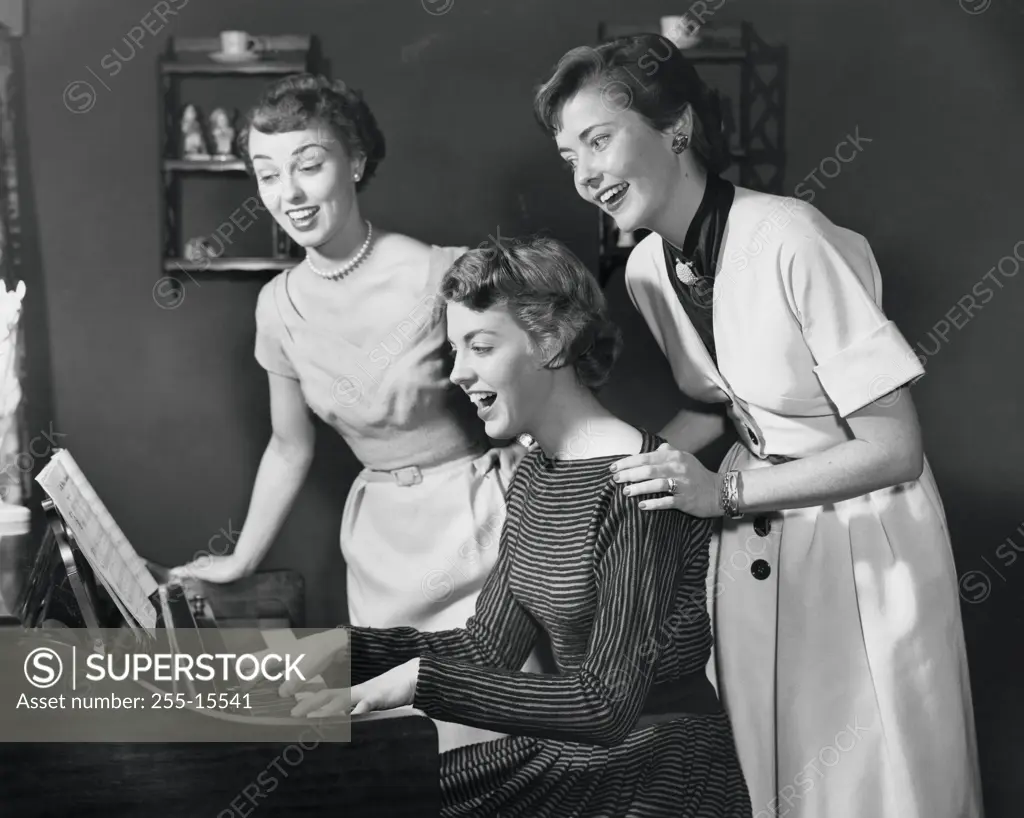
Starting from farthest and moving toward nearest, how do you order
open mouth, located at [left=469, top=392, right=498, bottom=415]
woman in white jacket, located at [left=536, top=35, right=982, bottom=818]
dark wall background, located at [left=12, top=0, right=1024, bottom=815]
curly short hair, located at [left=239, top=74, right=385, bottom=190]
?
dark wall background, located at [left=12, top=0, right=1024, bottom=815] < curly short hair, located at [left=239, top=74, right=385, bottom=190] < woman in white jacket, located at [left=536, top=35, right=982, bottom=818] < open mouth, located at [left=469, top=392, right=498, bottom=415]

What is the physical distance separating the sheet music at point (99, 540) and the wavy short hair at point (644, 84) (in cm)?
108

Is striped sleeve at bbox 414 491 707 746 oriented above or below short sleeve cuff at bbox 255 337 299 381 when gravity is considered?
below

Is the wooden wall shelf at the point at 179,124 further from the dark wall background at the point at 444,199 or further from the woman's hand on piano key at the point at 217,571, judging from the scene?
the woman's hand on piano key at the point at 217,571

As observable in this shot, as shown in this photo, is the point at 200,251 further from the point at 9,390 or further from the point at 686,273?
the point at 686,273

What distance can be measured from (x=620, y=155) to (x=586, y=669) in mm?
950

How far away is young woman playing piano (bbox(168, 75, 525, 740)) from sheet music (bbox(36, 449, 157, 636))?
50 cm

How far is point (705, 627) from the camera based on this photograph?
2055 millimetres

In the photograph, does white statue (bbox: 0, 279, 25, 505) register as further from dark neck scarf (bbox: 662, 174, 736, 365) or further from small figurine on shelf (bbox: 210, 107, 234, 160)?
dark neck scarf (bbox: 662, 174, 736, 365)

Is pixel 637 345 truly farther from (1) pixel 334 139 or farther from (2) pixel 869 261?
(1) pixel 334 139

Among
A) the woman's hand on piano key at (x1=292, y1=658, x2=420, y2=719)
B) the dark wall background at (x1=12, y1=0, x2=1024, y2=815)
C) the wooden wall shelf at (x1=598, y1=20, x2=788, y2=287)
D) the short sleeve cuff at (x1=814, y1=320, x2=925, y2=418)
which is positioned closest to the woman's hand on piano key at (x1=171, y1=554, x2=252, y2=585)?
the dark wall background at (x1=12, y1=0, x2=1024, y2=815)

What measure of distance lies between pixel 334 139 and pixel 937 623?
4.89ft

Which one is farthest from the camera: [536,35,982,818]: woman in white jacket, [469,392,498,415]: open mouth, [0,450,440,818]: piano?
[536,35,982,818]: woman in white jacket

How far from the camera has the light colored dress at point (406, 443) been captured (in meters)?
2.40

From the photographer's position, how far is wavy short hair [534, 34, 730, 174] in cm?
221
